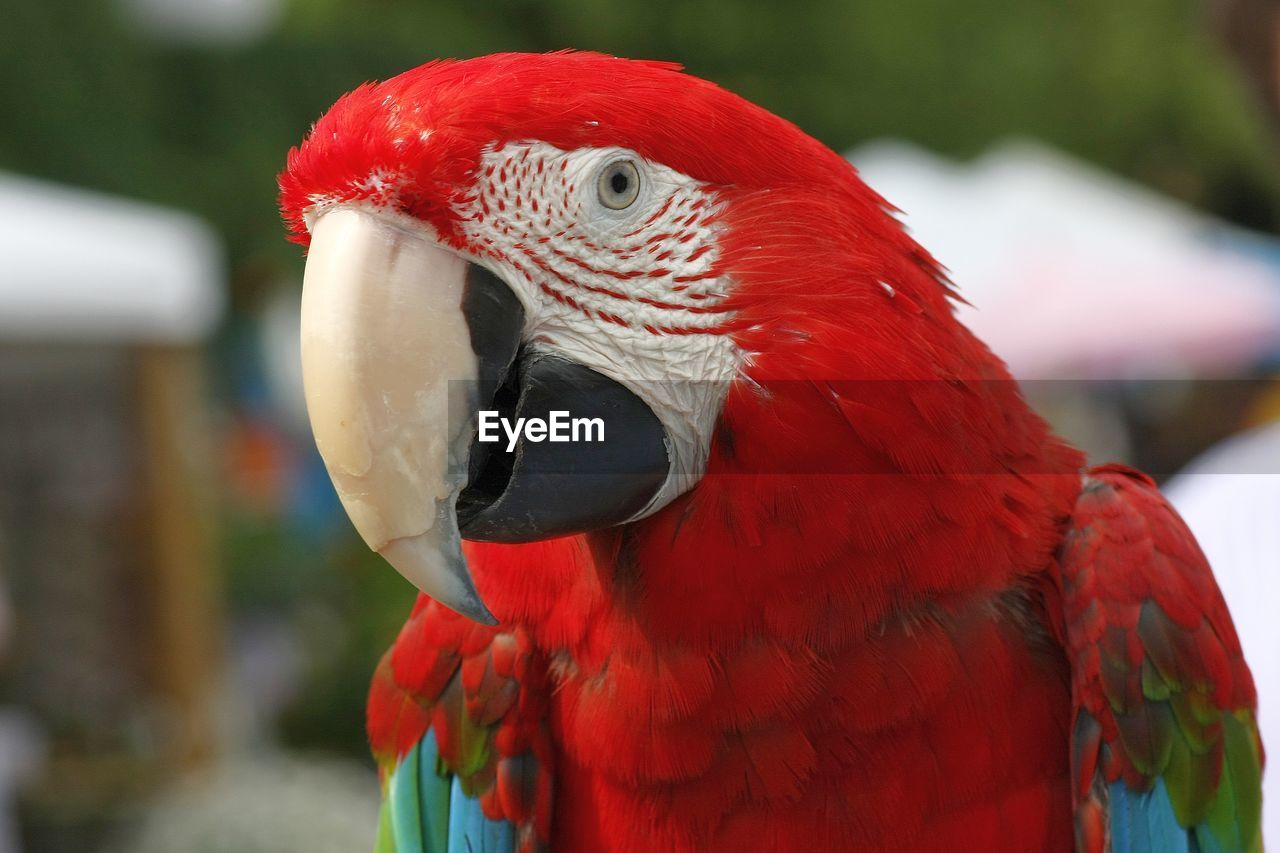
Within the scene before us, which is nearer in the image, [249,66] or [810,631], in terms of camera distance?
Result: [810,631]

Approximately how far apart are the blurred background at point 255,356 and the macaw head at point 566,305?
73 centimetres

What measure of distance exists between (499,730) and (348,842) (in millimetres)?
2419

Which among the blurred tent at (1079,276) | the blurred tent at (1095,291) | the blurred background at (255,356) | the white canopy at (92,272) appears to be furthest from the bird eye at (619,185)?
the white canopy at (92,272)

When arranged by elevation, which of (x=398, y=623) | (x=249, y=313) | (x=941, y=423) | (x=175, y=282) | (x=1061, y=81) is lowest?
(x=398, y=623)

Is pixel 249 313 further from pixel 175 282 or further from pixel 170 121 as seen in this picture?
pixel 175 282

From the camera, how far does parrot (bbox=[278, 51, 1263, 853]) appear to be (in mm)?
838

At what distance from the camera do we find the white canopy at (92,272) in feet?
11.7

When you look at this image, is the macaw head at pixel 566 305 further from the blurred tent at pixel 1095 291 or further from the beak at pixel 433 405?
the blurred tent at pixel 1095 291

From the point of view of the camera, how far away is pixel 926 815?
39.4 inches

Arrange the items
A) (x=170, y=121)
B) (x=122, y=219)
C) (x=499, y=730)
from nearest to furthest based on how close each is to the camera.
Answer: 1. (x=499, y=730)
2. (x=122, y=219)
3. (x=170, y=121)

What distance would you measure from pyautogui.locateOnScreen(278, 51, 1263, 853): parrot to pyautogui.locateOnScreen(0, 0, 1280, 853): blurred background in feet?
1.29

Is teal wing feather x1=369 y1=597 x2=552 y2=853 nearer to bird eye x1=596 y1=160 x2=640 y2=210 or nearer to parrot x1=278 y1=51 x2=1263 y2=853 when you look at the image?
parrot x1=278 y1=51 x2=1263 y2=853

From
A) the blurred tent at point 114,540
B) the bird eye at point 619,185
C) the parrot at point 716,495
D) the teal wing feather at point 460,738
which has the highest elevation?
the bird eye at point 619,185

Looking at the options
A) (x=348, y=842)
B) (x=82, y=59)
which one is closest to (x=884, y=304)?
(x=348, y=842)
